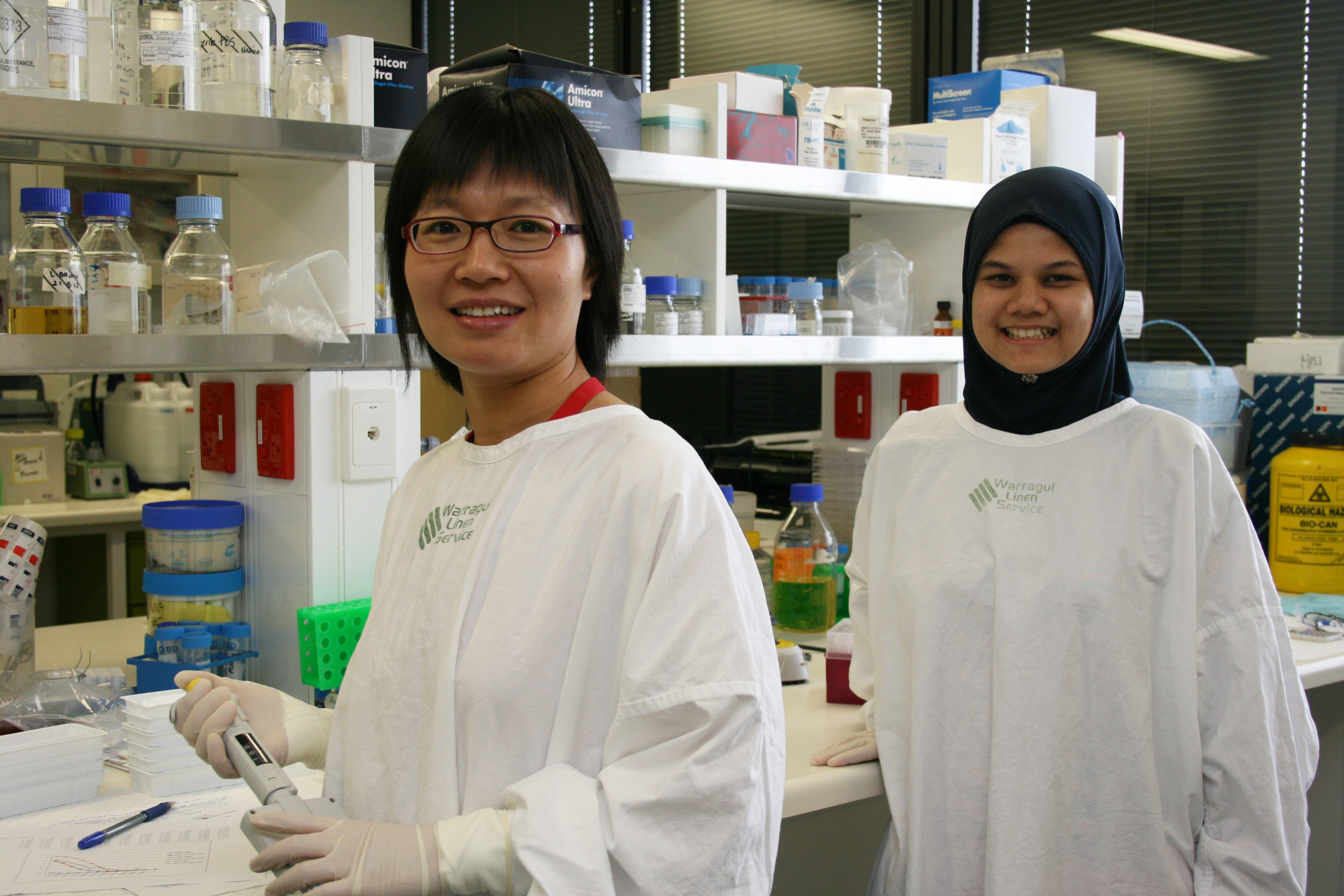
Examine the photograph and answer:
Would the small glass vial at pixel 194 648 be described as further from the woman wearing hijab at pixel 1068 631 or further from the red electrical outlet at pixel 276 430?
the woman wearing hijab at pixel 1068 631

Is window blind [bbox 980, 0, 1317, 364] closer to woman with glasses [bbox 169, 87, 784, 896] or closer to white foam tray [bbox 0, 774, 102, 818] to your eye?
woman with glasses [bbox 169, 87, 784, 896]

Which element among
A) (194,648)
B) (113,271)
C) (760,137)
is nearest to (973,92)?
(760,137)

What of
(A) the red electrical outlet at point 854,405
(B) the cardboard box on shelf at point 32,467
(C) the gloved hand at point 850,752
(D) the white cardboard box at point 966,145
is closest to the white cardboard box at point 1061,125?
(D) the white cardboard box at point 966,145

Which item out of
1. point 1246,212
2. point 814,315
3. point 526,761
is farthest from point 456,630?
point 1246,212

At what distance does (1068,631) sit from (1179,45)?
2.47 metres

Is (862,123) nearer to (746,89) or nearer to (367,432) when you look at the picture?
(746,89)

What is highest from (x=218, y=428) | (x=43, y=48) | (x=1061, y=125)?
(x=1061, y=125)

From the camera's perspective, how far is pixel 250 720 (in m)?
1.20

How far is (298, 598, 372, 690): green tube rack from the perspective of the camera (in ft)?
5.32

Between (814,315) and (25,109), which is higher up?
(25,109)

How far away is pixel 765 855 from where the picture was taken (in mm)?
985

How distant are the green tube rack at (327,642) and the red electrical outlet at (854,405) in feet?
4.65

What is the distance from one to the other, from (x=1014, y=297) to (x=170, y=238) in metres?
3.92

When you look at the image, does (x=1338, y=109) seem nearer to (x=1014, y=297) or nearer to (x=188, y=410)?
(x=1014, y=297)
